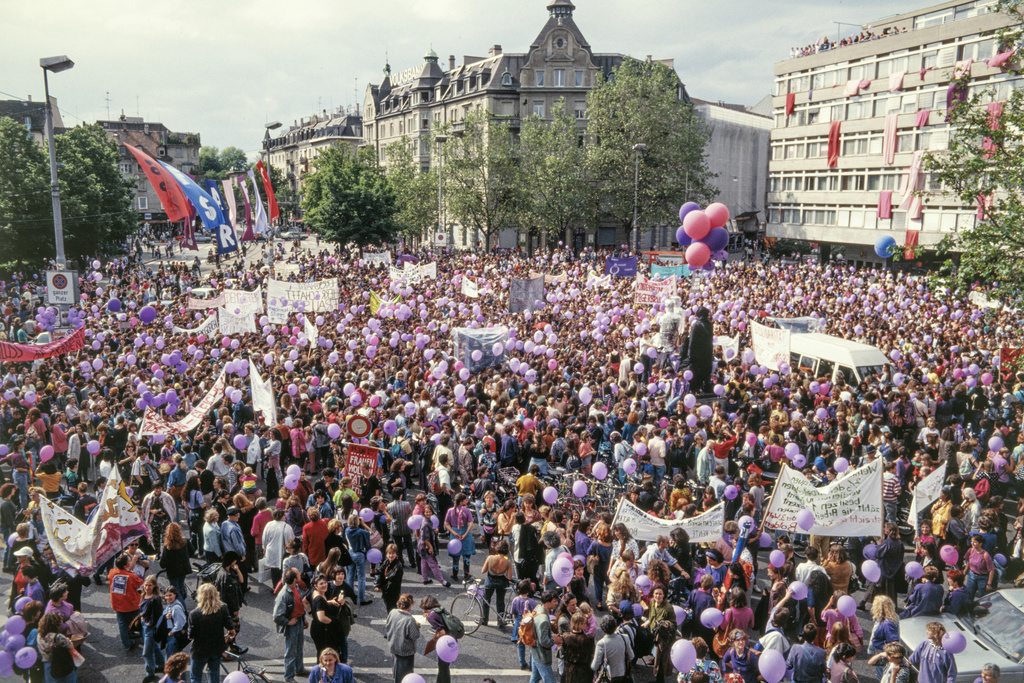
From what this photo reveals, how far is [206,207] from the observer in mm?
20625

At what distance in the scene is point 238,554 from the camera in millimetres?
9617

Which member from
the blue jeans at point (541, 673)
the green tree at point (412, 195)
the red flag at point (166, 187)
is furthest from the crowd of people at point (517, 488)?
the green tree at point (412, 195)

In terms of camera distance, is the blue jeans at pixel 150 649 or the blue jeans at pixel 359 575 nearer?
the blue jeans at pixel 150 649

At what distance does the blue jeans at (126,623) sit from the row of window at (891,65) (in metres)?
43.9

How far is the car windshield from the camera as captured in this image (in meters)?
7.51

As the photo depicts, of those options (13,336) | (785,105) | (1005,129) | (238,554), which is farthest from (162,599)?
(785,105)

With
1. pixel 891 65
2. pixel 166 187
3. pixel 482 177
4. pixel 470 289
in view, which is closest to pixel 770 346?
pixel 470 289

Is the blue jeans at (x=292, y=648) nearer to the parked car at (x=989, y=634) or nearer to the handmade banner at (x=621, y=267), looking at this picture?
the parked car at (x=989, y=634)

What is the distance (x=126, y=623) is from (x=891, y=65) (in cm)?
5131

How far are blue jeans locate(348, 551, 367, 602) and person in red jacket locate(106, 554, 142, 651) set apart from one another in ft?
8.17

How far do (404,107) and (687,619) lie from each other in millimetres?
75822

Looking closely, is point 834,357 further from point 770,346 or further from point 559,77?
point 559,77

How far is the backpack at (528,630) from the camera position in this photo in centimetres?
780

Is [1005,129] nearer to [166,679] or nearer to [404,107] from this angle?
[166,679]
